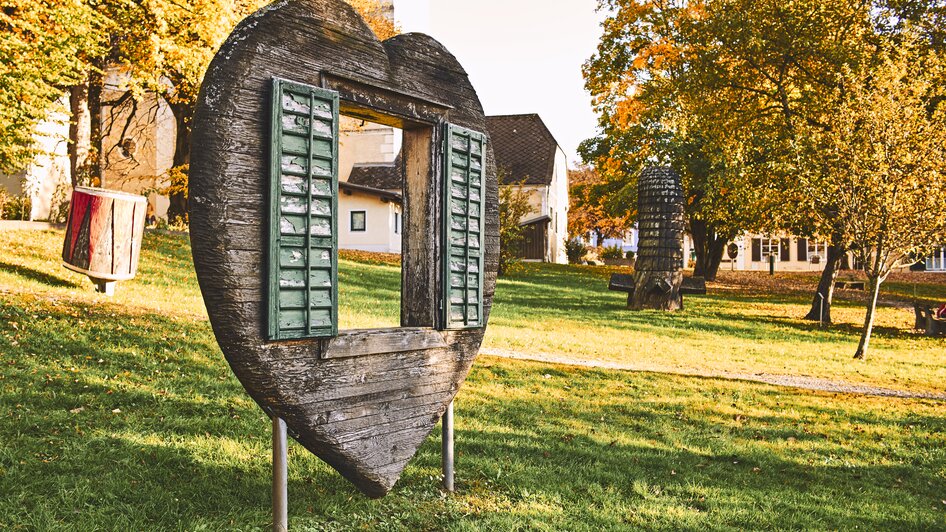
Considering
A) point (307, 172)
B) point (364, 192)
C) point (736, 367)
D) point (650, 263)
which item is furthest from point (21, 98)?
point (364, 192)

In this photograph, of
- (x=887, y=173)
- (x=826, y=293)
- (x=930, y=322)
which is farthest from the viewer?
(x=826, y=293)

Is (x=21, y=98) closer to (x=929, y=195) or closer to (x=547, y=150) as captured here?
(x=929, y=195)

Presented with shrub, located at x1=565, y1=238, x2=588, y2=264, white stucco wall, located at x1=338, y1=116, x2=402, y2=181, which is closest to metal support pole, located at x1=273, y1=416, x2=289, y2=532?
white stucco wall, located at x1=338, y1=116, x2=402, y2=181

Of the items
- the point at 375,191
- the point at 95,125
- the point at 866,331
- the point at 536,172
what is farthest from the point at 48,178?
the point at 536,172

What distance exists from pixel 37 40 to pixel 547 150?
117 ft

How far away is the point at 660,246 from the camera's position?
20.9 m

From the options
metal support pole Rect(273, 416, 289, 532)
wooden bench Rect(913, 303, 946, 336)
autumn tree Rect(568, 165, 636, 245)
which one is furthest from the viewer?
autumn tree Rect(568, 165, 636, 245)

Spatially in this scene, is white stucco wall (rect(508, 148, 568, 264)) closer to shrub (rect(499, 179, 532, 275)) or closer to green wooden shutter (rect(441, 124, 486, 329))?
shrub (rect(499, 179, 532, 275))

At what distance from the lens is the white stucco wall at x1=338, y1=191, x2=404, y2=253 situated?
35.9 metres

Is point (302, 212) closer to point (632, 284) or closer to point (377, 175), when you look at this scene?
point (632, 284)

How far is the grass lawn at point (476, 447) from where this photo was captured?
5172mm

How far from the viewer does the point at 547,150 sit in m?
47.4

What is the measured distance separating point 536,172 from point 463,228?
41115mm

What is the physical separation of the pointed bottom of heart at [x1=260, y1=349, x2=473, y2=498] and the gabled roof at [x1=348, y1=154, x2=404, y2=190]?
1288 inches
